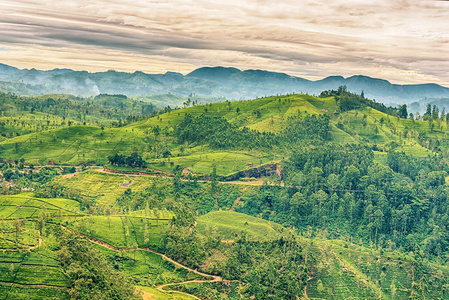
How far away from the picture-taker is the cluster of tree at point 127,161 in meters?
66.4

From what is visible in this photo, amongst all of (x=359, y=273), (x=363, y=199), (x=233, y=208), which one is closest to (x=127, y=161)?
(x=233, y=208)

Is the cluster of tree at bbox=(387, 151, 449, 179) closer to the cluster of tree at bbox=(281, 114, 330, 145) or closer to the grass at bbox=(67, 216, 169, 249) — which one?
the cluster of tree at bbox=(281, 114, 330, 145)

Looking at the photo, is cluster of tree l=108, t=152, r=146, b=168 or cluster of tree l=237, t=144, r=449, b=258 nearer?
cluster of tree l=237, t=144, r=449, b=258

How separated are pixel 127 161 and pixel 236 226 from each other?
1021 inches

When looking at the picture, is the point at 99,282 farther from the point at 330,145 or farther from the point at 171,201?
the point at 330,145

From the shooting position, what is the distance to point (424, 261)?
40.8 m

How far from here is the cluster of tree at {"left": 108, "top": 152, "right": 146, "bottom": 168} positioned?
66.4 m

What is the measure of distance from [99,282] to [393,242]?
31.6 metres

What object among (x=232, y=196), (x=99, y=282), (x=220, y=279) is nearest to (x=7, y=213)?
(x=99, y=282)

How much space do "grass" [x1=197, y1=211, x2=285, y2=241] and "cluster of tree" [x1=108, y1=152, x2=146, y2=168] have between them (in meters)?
18.9

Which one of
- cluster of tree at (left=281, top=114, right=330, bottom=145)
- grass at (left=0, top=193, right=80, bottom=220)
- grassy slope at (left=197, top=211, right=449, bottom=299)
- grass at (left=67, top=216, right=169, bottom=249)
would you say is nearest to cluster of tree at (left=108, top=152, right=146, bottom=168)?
grass at (left=0, top=193, right=80, bottom=220)

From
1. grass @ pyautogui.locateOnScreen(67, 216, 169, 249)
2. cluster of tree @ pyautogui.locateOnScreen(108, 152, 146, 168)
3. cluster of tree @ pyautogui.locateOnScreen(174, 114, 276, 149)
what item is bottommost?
grass @ pyautogui.locateOnScreen(67, 216, 169, 249)

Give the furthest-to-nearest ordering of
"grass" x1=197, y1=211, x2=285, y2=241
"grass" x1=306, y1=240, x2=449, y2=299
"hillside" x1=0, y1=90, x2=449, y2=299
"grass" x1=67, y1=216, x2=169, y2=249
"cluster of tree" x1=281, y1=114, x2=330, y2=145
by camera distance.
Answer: "cluster of tree" x1=281, y1=114, x2=330, y2=145
"grass" x1=197, y1=211, x2=285, y2=241
"grass" x1=67, y1=216, x2=169, y2=249
"grass" x1=306, y1=240, x2=449, y2=299
"hillside" x1=0, y1=90, x2=449, y2=299

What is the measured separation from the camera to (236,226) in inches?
1891
